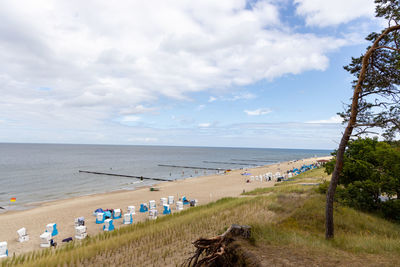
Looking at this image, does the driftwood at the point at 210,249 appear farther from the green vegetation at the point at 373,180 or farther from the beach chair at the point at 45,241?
the beach chair at the point at 45,241

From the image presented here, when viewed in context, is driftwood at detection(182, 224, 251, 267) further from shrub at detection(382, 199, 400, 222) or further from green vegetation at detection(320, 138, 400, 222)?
shrub at detection(382, 199, 400, 222)

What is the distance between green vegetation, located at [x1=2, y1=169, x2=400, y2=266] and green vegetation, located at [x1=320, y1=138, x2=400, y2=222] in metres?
1.36

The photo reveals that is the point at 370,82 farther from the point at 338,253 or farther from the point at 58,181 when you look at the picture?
the point at 58,181

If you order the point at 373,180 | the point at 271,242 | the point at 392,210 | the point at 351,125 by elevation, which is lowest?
the point at 392,210

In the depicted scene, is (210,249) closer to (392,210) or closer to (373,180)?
(373,180)

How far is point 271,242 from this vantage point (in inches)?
250

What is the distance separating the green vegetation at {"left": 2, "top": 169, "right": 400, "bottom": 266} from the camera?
18.4 ft

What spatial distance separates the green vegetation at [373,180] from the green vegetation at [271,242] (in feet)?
4.47

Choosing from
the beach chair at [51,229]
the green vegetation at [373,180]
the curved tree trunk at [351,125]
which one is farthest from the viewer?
the beach chair at [51,229]

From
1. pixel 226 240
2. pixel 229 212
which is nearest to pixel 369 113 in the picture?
pixel 226 240

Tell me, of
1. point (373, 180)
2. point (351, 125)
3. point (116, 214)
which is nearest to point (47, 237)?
point (116, 214)

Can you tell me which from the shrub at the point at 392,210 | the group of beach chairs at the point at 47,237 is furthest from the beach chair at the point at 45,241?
the shrub at the point at 392,210

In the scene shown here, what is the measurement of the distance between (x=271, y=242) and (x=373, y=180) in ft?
31.8

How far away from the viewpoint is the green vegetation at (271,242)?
18.4 feet
